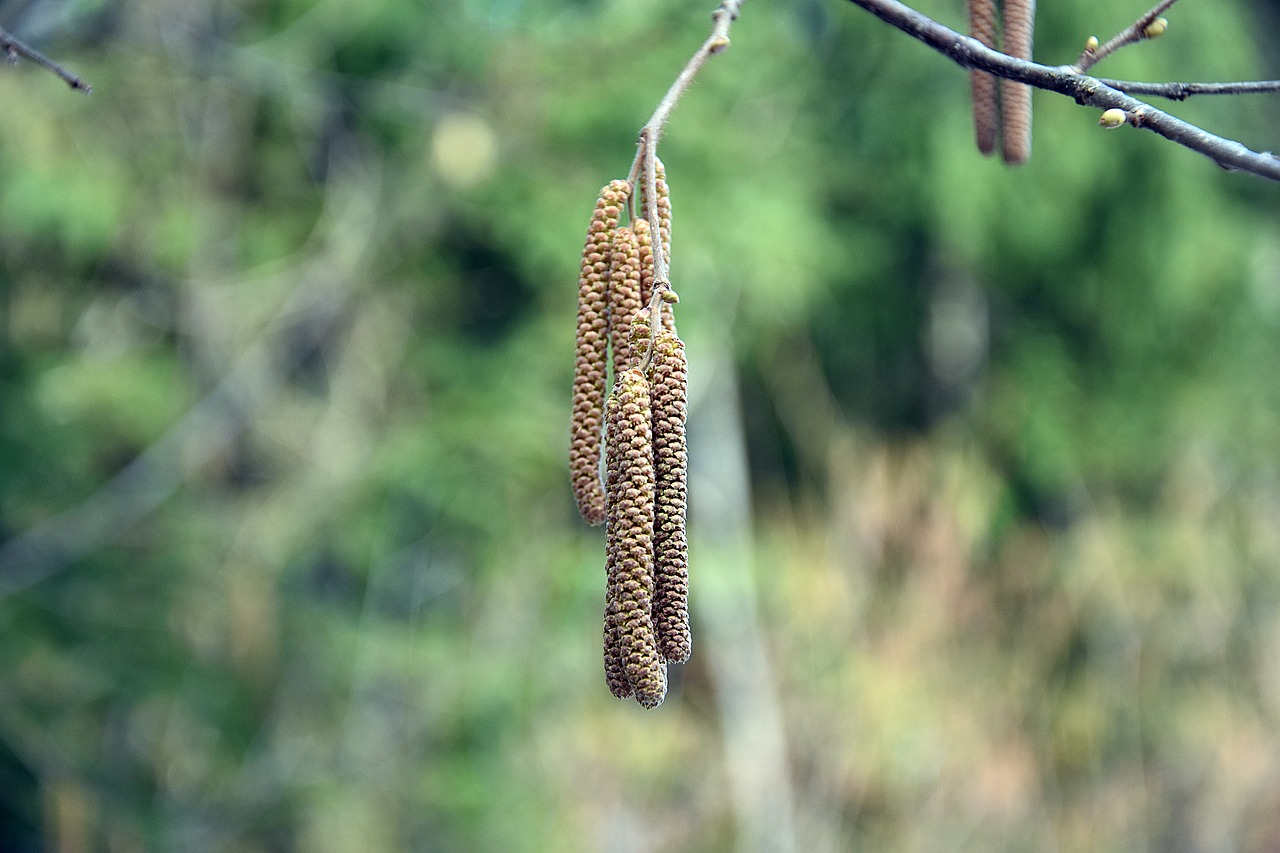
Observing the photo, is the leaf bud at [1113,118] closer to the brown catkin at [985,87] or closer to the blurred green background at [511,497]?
the brown catkin at [985,87]

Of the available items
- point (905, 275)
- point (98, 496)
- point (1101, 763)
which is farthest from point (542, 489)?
point (905, 275)

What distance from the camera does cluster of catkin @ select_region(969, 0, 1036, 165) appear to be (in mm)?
1073

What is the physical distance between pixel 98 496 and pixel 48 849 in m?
0.98

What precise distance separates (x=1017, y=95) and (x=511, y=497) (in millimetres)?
3636

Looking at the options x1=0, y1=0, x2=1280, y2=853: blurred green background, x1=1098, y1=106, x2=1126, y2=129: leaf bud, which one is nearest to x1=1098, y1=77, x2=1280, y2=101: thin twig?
x1=1098, y1=106, x2=1126, y2=129: leaf bud

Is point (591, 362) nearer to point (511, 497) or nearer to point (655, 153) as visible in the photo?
point (655, 153)

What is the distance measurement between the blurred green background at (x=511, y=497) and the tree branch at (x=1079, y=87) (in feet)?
8.04

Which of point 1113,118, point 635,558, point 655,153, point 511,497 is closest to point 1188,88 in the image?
point 1113,118

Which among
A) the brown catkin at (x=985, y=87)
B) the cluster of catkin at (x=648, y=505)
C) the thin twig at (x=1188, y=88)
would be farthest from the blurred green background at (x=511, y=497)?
the thin twig at (x=1188, y=88)

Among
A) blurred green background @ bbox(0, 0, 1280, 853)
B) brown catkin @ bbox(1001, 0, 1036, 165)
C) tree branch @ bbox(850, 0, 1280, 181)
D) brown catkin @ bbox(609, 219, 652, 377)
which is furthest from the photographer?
blurred green background @ bbox(0, 0, 1280, 853)

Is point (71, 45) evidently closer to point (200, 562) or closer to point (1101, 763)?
point (200, 562)

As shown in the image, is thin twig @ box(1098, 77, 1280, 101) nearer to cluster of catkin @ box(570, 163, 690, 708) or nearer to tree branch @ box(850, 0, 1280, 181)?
tree branch @ box(850, 0, 1280, 181)

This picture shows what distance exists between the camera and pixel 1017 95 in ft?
3.60

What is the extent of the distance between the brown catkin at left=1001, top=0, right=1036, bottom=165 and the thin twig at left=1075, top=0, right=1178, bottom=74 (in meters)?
0.09
